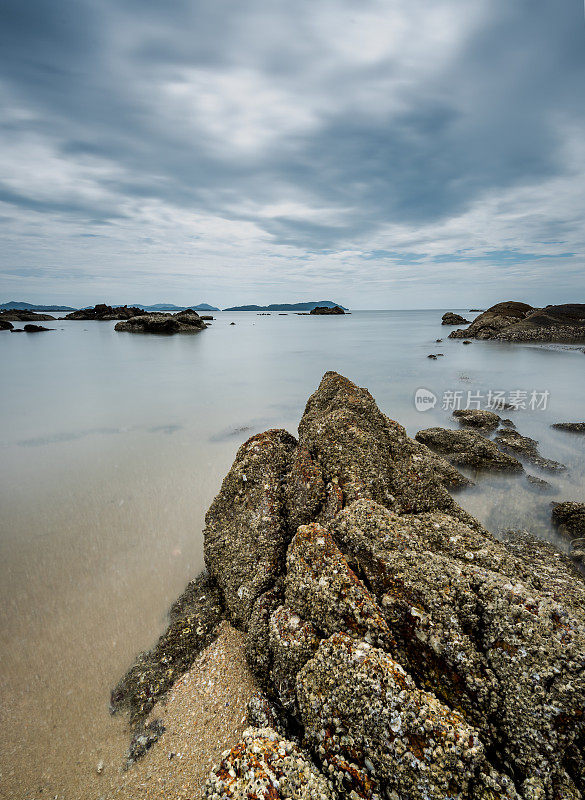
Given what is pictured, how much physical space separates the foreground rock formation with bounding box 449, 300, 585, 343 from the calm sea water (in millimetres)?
28774

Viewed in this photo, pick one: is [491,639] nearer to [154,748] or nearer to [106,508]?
[154,748]

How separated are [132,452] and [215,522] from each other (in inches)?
261

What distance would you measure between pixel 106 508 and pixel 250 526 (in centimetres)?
440

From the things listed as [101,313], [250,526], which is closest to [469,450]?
[250,526]

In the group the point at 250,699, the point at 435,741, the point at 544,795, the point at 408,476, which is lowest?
the point at 250,699

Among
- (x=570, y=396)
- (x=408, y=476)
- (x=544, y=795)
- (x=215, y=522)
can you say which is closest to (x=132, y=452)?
(x=215, y=522)

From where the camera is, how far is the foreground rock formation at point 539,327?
45312 millimetres

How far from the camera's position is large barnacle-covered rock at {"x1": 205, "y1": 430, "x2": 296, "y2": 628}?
4.55 m

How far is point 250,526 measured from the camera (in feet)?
16.7

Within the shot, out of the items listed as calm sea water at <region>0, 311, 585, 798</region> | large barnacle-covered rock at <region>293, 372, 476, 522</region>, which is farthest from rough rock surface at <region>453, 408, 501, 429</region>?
large barnacle-covered rock at <region>293, 372, 476, 522</region>

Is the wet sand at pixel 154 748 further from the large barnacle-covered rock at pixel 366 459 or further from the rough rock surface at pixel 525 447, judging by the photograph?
the rough rock surface at pixel 525 447

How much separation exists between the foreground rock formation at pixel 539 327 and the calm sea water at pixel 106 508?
28774mm

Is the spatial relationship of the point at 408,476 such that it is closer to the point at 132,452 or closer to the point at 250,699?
the point at 250,699

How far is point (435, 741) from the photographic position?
251 centimetres
